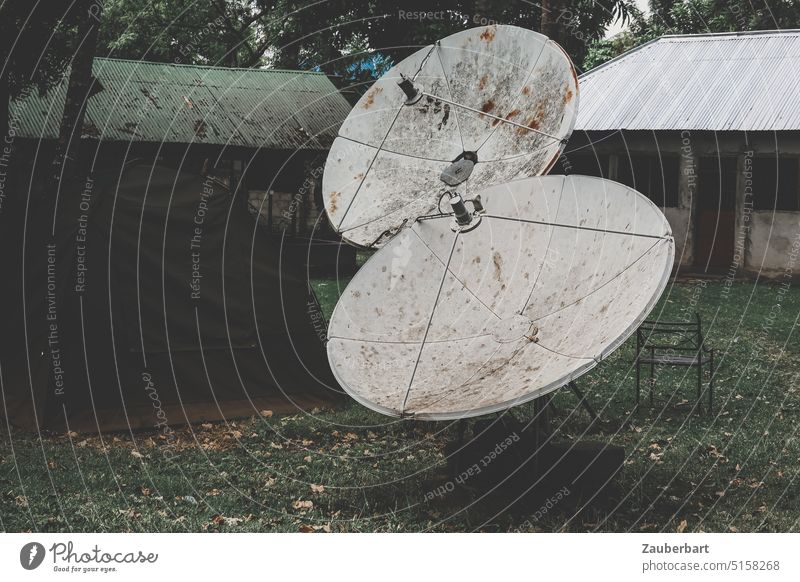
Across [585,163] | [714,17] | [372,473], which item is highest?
[714,17]

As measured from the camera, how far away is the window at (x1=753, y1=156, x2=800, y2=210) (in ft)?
66.2

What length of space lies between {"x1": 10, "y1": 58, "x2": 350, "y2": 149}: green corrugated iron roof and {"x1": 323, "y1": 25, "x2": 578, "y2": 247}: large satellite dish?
11621 millimetres

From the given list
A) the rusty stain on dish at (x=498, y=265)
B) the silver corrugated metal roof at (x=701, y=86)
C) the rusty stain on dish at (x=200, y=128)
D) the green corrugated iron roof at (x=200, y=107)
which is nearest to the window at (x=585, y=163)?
the silver corrugated metal roof at (x=701, y=86)

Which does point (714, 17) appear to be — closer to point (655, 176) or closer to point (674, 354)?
point (655, 176)

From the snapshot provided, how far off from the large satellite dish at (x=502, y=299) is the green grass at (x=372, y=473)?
1.07 m

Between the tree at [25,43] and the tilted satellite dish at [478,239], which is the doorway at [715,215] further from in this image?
the tree at [25,43]

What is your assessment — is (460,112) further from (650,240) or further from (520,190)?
(650,240)

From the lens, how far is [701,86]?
21484 millimetres

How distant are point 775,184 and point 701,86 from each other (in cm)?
284

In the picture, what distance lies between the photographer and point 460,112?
849 centimetres

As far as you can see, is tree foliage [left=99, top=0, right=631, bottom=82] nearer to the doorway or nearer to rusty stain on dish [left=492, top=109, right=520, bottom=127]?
rusty stain on dish [left=492, top=109, right=520, bottom=127]

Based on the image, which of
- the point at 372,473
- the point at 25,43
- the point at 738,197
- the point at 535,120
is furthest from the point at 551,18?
the point at 738,197

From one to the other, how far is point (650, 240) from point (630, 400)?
4.41 m
